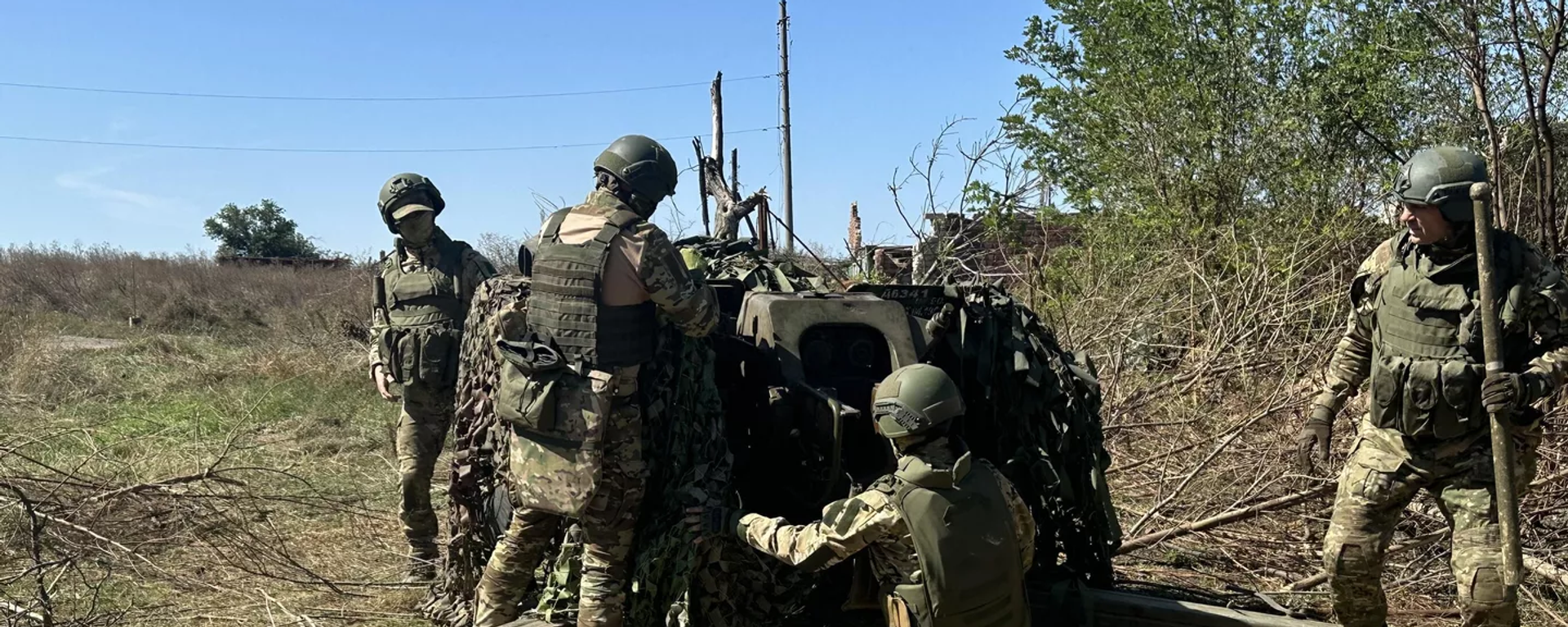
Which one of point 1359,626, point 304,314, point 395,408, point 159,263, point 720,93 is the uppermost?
point 720,93

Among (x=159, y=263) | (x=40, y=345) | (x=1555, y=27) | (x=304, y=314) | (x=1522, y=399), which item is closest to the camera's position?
(x=1522, y=399)

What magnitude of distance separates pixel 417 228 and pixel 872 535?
3.28 m

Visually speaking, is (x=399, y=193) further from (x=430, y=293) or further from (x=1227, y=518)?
(x=1227, y=518)

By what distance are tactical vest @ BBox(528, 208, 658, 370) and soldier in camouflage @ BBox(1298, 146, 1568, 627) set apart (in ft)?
7.86

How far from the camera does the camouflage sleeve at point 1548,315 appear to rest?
12.2 feet

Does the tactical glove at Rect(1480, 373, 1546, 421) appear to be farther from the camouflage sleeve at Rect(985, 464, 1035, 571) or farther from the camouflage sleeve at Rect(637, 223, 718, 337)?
the camouflage sleeve at Rect(637, 223, 718, 337)

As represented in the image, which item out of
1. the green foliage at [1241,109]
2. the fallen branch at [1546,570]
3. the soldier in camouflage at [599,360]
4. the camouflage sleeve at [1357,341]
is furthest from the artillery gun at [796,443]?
the green foliage at [1241,109]

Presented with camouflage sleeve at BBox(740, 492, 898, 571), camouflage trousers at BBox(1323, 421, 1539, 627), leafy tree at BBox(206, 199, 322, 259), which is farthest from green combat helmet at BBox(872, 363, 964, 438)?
leafy tree at BBox(206, 199, 322, 259)

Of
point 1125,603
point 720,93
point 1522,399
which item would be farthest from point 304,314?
point 1522,399

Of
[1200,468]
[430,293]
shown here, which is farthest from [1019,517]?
[430,293]

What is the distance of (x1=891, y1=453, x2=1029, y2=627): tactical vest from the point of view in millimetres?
3246

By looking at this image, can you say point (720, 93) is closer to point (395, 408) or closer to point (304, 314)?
point (304, 314)

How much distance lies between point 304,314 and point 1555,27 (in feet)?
52.4

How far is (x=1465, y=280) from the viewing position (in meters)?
3.89
